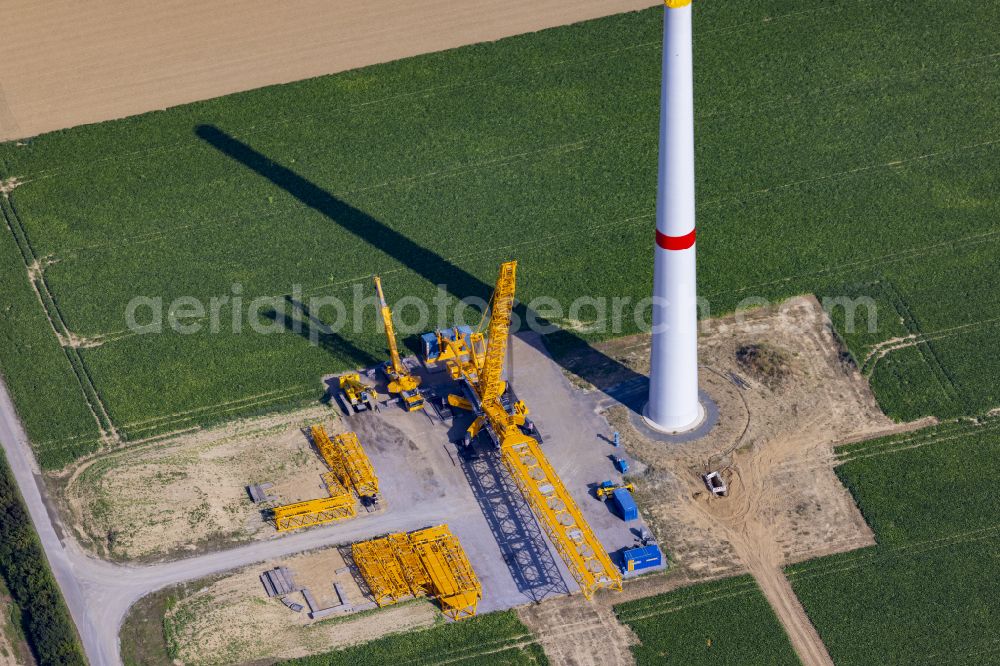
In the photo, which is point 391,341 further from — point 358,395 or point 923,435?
point 923,435

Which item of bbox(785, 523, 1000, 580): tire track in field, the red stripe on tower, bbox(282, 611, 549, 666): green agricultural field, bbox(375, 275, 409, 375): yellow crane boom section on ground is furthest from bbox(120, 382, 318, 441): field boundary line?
bbox(785, 523, 1000, 580): tire track in field

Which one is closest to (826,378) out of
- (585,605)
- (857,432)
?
(857,432)

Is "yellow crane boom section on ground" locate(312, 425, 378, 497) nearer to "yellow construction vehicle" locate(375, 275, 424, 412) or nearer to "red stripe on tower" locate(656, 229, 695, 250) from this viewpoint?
"yellow construction vehicle" locate(375, 275, 424, 412)

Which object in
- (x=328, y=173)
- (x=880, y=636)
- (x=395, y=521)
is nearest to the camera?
(x=880, y=636)

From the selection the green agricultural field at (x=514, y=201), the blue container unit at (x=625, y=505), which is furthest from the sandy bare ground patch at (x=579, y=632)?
the green agricultural field at (x=514, y=201)

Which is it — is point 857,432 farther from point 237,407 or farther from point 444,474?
point 237,407

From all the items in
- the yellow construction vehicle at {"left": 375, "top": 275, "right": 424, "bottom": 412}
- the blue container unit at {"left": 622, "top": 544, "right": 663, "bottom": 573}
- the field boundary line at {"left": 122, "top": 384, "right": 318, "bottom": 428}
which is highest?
the field boundary line at {"left": 122, "top": 384, "right": 318, "bottom": 428}
